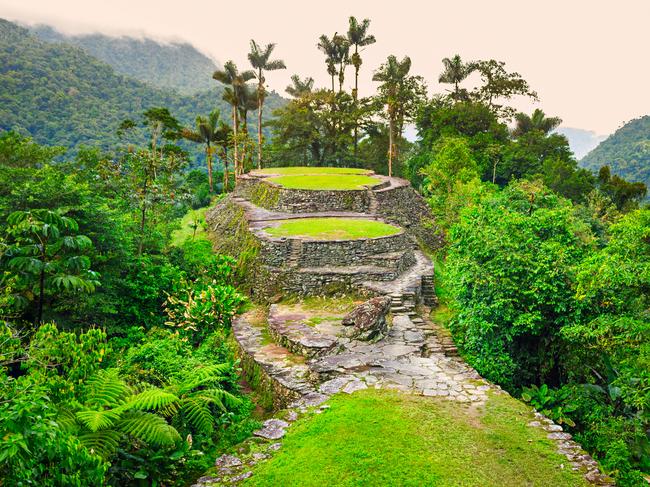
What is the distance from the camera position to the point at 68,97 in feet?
160

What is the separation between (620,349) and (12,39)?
7907cm

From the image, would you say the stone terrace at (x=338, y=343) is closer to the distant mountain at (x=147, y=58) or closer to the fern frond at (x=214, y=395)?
the fern frond at (x=214, y=395)

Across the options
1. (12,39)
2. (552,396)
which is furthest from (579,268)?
(12,39)

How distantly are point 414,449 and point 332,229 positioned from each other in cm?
1029

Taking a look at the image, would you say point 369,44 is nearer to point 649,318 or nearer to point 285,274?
point 285,274

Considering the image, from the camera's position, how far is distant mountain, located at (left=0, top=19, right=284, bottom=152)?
141 ft

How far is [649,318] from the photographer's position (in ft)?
25.0

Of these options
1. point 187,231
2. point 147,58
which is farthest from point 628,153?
point 147,58

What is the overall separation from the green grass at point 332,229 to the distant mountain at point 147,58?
89893 millimetres

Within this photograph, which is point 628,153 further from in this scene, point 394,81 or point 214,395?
point 214,395

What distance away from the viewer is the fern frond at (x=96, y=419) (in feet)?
15.4

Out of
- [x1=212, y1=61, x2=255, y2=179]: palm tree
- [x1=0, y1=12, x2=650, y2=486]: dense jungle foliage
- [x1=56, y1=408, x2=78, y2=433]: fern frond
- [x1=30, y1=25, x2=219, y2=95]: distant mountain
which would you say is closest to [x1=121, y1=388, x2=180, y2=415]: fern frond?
[x1=0, y1=12, x2=650, y2=486]: dense jungle foliage

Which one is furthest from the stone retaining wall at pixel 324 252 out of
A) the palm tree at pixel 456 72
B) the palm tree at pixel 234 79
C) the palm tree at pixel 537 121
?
the palm tree at pixel 537 121

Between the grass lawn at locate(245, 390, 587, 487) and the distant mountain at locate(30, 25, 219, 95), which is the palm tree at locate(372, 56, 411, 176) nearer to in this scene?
the grass lawn at locate(245, 390, 587, 487)
